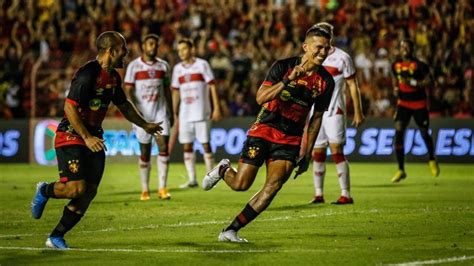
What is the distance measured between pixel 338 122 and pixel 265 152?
16.8 feet

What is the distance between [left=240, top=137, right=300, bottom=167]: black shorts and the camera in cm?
1169

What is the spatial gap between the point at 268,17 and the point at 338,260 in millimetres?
21559

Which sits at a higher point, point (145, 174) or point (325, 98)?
point (325, 98)

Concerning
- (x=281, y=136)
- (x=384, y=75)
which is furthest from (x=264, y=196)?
(x=384, y=75)

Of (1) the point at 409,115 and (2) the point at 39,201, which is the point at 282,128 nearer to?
(2) the point at 39,201

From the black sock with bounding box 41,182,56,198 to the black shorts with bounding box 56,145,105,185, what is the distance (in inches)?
10.1

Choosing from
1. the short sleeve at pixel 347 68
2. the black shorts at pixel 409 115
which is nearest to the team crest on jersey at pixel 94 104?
the short sleeve at pixel 347 68

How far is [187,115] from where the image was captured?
21016 millimetres

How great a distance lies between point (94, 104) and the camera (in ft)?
36.6

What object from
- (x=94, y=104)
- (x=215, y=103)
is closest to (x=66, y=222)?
(x=94, y=104)

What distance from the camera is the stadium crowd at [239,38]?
27.6m

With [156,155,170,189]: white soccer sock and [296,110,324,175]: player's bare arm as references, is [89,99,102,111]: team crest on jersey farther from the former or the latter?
[156,155,170,189]: white soccer sock

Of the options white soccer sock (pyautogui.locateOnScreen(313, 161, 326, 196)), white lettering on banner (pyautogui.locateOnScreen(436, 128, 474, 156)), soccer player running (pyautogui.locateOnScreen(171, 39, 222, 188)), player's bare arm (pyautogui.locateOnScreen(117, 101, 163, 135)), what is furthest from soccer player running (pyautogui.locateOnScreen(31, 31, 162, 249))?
white lettering on banner (pyautogui.locateOnScreen(436, 128, 474, 156))

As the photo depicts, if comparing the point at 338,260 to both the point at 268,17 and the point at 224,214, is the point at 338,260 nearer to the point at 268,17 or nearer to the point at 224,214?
the point at 224,214
